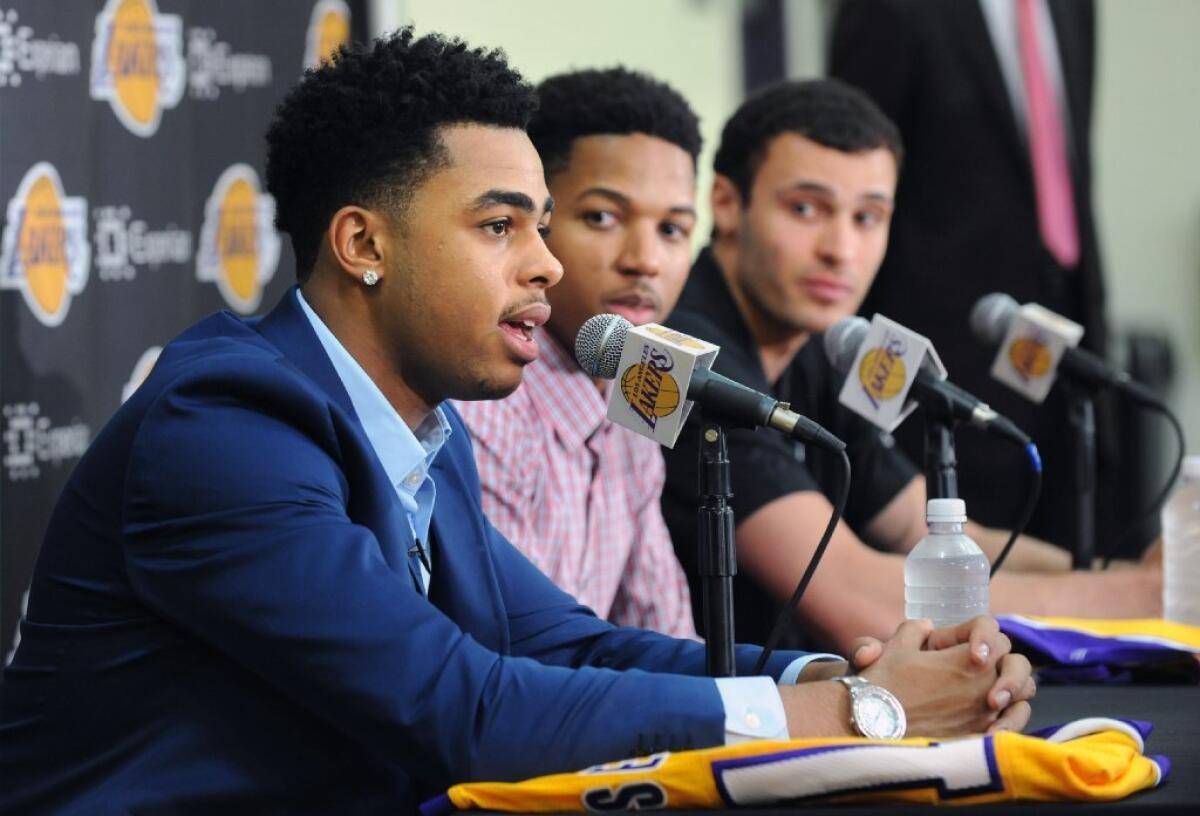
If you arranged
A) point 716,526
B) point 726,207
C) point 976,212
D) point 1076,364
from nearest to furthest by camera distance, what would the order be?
point 716,526
point 1076,364
point 726,207
point 976,212

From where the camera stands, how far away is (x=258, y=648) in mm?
1407

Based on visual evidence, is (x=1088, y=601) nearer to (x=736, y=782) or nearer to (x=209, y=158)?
(x=736, y=782)

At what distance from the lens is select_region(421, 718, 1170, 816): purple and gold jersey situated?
126 centimetres

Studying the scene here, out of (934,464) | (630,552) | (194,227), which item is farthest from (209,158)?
(934,464)

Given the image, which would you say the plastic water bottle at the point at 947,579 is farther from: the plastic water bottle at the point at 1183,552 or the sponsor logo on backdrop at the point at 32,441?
the sponsor logo on backdrop at the point at 32,441

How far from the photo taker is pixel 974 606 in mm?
2066

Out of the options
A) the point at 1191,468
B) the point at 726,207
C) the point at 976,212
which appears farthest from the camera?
the point at 976,212

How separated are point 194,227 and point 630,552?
35.2 inches

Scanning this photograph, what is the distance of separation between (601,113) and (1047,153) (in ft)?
4.38

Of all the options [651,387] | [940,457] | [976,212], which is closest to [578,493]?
[940,457]

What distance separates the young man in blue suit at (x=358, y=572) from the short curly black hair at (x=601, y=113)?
743mm

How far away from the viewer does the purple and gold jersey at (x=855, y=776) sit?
1261mm

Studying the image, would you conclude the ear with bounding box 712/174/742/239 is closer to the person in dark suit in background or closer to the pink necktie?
the person in dark suit in background

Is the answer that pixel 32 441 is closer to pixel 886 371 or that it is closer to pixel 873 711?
pixel 886 371
